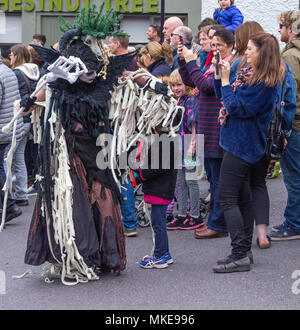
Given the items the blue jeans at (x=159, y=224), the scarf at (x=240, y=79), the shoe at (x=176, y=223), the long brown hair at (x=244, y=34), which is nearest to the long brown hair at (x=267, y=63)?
the scarf at (x=240, y=79)

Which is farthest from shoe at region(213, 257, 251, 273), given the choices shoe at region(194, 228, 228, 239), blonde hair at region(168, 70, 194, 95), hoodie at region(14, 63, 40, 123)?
hoodie at region(14, 63, 40, 123)

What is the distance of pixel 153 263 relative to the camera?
5.82m

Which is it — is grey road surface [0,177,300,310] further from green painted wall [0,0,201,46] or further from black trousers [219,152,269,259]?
green painted wall [0,0,201,46]

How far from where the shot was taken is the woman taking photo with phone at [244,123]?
540 centimetres

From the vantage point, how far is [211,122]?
6.75 metres

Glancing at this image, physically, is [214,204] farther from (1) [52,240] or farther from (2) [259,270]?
(1) [52,240]

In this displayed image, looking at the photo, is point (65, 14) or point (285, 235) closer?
point (285, 235)

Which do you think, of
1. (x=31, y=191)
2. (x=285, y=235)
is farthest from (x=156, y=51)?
(x=31, y=191)

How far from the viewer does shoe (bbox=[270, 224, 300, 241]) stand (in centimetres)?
674

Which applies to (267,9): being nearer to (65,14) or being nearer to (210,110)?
(65,14)

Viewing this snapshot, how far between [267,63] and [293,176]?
5.40 feet

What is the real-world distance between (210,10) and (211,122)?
943 cm

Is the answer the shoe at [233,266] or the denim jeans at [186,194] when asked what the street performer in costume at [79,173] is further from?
the denim jeans at [186,194]

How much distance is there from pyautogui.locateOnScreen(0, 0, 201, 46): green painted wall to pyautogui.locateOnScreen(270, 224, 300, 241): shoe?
9.88 meters
